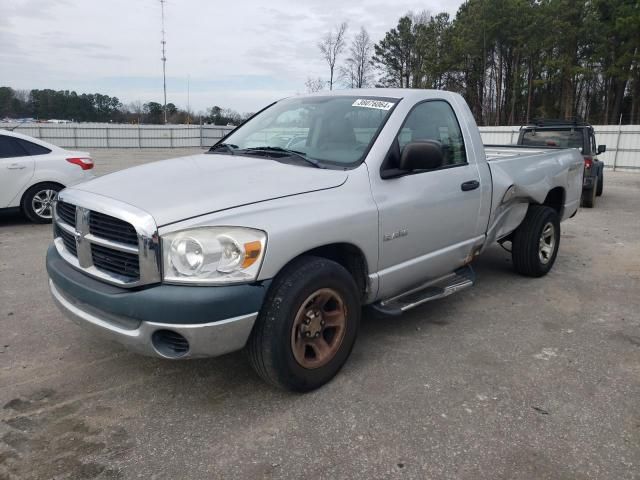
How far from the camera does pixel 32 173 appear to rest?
7.84m

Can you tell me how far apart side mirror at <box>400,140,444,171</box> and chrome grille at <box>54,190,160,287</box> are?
164cm

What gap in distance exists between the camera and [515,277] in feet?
17.9

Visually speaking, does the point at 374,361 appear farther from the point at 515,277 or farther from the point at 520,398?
the point at 515,277

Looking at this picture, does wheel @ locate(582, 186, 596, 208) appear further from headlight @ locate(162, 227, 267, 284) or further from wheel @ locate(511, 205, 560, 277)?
headlight @ locate(162, 227, 267, 284)

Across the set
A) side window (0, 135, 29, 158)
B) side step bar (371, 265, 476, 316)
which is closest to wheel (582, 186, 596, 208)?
side step bar (371, 265, 476, 316)

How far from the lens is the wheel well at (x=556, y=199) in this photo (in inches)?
222

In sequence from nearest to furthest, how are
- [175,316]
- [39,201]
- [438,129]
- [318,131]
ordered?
[175,316]
[318,131]
[438,129]
[39,201]

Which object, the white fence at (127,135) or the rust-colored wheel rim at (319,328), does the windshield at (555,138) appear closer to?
the rust-colored wheel rim at (319,328)

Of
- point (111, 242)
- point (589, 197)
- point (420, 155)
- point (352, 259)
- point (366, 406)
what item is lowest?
point (366, 406)

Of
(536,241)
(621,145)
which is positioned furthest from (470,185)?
(621,145)

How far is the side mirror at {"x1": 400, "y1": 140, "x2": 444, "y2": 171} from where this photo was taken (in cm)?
317

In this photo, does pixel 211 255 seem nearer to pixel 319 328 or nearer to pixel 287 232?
A: pixel 287 232

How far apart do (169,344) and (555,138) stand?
418 inches

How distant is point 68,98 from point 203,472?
259 feet
